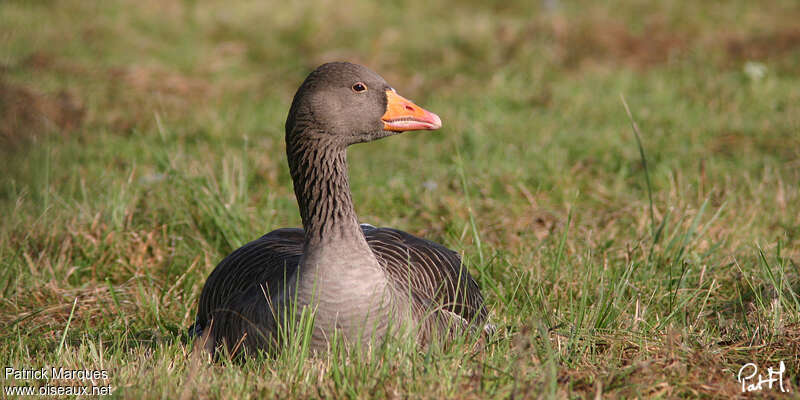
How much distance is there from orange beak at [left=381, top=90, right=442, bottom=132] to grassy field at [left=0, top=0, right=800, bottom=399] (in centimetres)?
Answer: 61

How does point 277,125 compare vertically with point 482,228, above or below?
above

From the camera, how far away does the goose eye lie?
144 inches

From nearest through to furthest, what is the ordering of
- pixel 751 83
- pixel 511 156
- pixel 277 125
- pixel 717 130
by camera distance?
pixel 511 156
pixel 717 130
pixel 277 125
pixel 751 83

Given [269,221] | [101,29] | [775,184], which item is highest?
[101,29]

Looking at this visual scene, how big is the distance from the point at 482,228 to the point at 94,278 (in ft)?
8.26

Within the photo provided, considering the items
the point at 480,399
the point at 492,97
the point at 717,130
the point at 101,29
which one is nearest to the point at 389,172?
the point at 492,97

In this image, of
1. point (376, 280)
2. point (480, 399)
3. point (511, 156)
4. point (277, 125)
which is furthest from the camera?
point (277, 125)

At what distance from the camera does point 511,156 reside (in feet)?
21.5

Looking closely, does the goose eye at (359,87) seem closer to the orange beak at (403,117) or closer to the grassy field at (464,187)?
the orange beak at (403,117)

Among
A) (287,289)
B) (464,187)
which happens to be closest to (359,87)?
(464,187)

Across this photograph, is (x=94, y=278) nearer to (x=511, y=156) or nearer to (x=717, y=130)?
(x=511, y=156)
